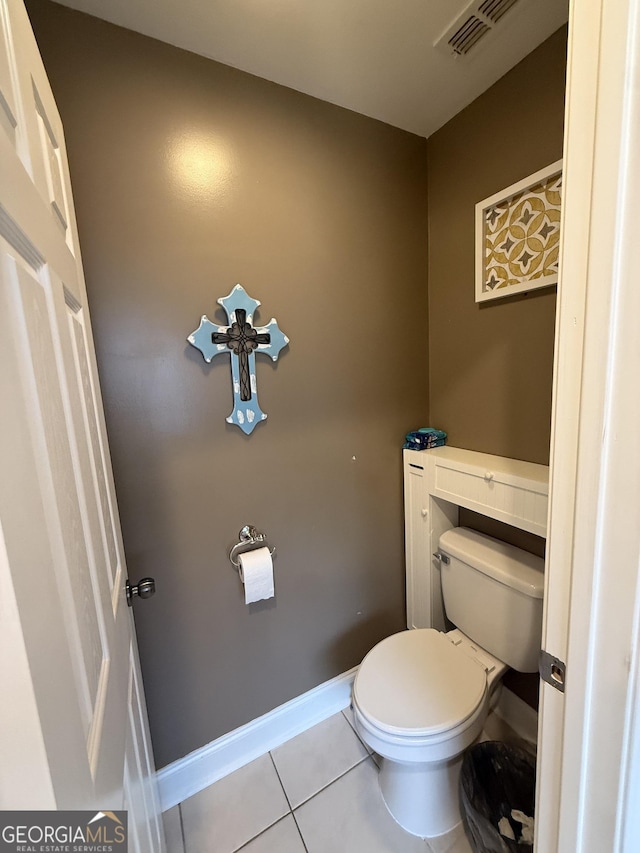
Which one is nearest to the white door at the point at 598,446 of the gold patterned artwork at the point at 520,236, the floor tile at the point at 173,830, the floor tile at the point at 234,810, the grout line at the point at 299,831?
the gold patterned artwork at the point at 520,236

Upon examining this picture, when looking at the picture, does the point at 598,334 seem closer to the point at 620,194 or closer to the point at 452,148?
the point at 620,194

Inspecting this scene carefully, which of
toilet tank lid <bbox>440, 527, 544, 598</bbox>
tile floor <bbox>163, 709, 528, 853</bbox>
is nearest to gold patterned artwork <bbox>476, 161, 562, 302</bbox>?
toilet tank lid <bbox>440, 527, 544, 598</bbox>

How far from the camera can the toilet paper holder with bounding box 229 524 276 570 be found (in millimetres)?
1297

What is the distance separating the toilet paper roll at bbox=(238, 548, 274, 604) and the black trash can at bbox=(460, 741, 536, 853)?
2.82 feet

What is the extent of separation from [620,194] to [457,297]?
1.08 metres

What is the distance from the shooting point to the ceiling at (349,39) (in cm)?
97

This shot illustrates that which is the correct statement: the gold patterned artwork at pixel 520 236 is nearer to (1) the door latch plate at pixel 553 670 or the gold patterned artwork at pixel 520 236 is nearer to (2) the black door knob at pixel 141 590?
(1) the door latch plate at pixel 553 670

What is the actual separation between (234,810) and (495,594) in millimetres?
1192

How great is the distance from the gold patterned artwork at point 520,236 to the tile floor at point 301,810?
5.64 feet

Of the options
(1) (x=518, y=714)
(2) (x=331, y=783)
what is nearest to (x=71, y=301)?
(2) (x=331, y=783)

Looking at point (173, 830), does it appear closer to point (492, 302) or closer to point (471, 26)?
point (492, 302)

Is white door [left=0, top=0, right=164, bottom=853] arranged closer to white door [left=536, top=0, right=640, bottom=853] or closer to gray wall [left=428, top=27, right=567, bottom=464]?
white door [left=536, top=0, right=640, bottom=853]

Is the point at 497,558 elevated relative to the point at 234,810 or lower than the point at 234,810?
elevated

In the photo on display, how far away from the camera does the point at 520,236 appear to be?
1.23 meters
